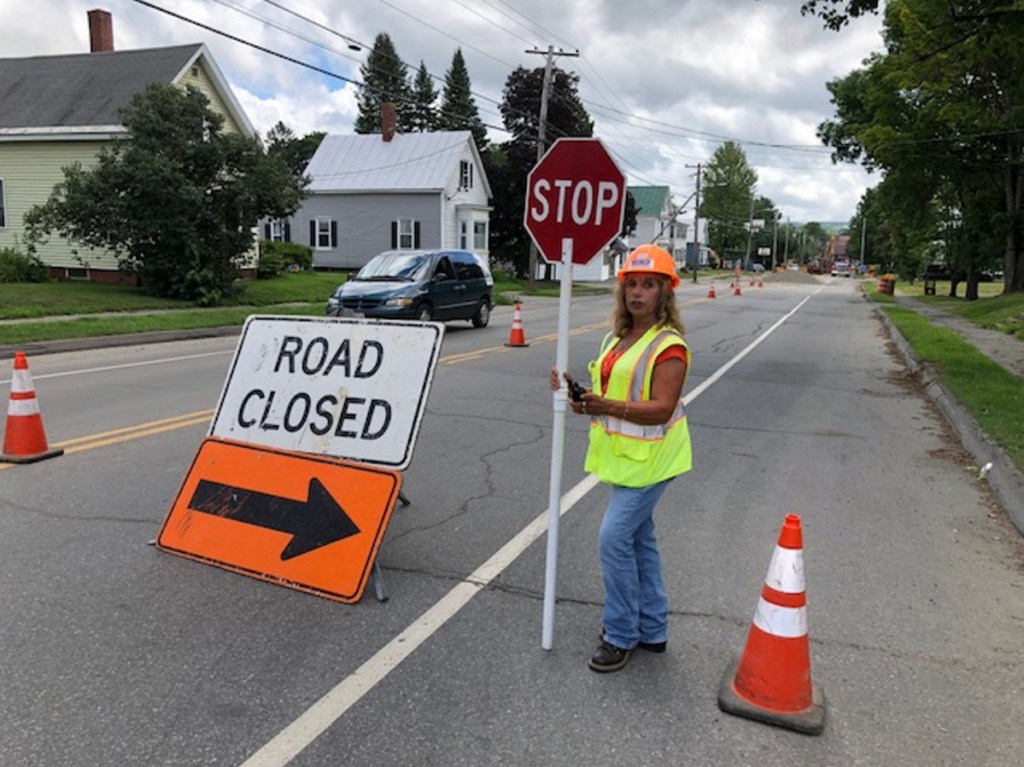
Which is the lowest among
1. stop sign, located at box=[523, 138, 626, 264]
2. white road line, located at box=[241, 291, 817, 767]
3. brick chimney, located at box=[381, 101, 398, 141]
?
white road line, located at box=[241, 291, 817, 767]

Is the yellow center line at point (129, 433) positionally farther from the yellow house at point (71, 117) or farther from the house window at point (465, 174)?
the house window at point (465, 174)

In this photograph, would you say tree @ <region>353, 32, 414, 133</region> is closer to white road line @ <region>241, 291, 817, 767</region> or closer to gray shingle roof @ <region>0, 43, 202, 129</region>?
gray shingle roof @ <region>0, 43, 202, 129</region>

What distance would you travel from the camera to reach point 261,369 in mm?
4695

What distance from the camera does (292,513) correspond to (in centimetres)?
412

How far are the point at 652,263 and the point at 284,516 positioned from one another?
7.79 feet

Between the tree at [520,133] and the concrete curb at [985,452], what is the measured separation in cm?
3625

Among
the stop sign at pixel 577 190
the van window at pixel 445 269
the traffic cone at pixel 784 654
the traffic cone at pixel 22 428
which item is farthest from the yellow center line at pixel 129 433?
the van window at pixel 445 269

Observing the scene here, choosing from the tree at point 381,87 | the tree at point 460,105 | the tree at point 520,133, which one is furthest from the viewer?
the tree at point 381,87

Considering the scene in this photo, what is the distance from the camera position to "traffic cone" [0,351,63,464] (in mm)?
6055

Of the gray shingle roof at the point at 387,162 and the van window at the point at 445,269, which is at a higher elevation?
the gray shingle roof at the point at 387,162

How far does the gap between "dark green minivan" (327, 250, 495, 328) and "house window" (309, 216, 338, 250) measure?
2499 cm

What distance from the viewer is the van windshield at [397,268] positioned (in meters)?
16.1

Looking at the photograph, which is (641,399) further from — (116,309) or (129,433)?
(116,309)

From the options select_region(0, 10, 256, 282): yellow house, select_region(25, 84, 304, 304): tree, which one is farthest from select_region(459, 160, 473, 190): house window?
select_region(25, 84, 304, 304): tree
